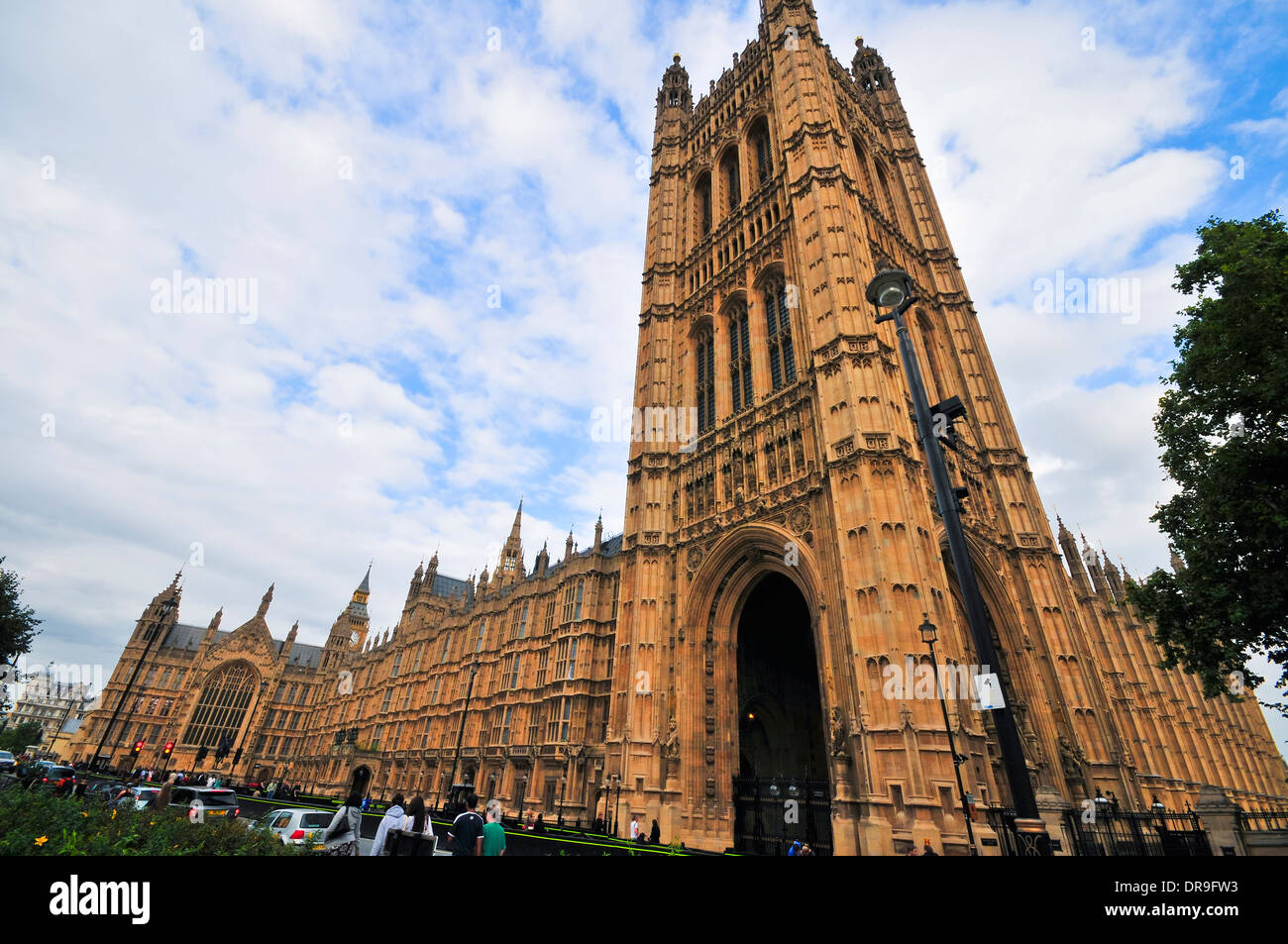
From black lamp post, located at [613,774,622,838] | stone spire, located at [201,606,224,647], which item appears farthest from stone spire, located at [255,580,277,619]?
black lamp post, located at [613,774,622,838]

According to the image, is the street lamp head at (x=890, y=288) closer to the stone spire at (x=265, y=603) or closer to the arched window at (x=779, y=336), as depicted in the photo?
the arched window at (x=779, y=336)

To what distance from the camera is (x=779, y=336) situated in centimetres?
2605

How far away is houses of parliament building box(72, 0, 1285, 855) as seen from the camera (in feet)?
56.5

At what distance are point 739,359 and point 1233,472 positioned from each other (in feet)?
60.3

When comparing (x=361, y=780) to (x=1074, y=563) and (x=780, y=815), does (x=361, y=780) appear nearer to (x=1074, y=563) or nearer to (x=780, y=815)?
(x=780, y=815)

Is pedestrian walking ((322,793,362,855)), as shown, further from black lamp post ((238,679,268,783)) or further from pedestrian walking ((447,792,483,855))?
black lamp post ((238,679,268,783))

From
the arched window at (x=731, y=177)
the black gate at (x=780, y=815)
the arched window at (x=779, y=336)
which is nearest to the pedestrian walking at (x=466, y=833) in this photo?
the black gate at (x=780, y=815)

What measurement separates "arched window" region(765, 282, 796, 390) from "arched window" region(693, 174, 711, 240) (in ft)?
35.3

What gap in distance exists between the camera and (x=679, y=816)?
20.0 meters

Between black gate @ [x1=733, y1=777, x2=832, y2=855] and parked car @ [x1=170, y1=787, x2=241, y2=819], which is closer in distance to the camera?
parked car @ [x1=170, y1=787, x2=241, y2=819]

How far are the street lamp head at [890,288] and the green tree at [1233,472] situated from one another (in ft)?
34.4
